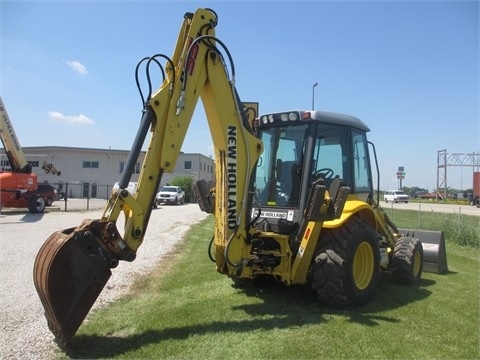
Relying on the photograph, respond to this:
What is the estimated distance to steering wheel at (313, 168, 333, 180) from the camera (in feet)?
20.8

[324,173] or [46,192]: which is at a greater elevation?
[324,173]

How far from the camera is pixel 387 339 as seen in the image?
4777 millimetres

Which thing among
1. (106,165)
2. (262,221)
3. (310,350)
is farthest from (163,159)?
(106,165)

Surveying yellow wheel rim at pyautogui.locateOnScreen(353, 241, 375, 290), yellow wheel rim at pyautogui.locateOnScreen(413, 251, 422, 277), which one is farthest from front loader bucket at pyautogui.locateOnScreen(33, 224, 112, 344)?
yellow wheel rim at pyautogui.locateOnScreen(413, 251, 422, 277)

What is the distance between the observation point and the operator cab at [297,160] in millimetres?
6168

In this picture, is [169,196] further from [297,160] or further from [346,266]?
[346,266]

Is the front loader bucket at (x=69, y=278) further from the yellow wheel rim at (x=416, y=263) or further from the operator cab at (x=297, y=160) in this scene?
the yellow wheel rim at (x=416, y=263)

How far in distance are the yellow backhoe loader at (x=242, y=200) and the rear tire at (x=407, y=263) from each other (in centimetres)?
42

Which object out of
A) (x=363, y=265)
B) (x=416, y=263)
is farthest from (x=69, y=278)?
(x=416, y=263)

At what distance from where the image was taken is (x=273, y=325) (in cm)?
515

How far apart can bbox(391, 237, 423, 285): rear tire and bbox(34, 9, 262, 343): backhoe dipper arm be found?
10.4 feet

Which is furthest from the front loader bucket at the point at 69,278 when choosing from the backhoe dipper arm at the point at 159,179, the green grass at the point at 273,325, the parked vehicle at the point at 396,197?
the parked vehicle at the point at 396,197

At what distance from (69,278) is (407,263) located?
5.45m

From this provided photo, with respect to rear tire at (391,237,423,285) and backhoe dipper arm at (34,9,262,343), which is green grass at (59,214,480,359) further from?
backhoe dipper arm at (34,9,262,343)
